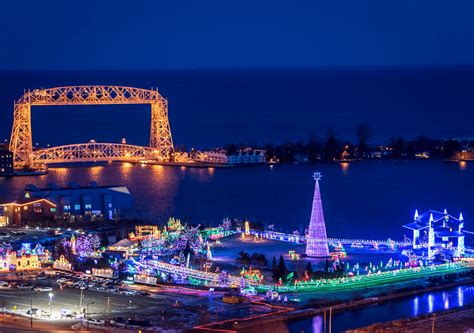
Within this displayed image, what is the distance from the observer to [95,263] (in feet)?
67.0

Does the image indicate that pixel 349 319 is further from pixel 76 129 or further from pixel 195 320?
pixel 76 129

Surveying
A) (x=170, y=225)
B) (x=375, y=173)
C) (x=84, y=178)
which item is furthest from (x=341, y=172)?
(x=170, y=225)

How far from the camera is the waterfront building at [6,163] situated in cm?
3394

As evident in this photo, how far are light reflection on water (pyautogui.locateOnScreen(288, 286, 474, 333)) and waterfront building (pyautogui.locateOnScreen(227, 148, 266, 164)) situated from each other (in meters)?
18.4

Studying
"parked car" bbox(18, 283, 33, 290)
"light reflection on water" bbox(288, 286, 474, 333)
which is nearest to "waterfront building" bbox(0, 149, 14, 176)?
"parked car" bbox(18, 283, 33, 290)

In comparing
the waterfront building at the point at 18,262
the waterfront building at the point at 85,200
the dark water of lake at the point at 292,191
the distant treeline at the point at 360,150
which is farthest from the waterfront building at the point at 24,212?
the distant treeline at the point at 360,150

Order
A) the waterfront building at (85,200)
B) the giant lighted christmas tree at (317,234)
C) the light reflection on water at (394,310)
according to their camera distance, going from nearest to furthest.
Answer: the light reflection on water at (394,310)
the giant lighted christmas tree at (317,234)
the waterfront building at (85,200)

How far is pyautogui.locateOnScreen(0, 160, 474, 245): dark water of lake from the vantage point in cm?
2639

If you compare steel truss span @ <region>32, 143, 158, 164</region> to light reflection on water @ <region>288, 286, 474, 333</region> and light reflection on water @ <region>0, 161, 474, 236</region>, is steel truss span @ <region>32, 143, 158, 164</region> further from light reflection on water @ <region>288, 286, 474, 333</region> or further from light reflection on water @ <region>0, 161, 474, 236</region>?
light reflection on water @ <region>288, 286, 474, 333</region>

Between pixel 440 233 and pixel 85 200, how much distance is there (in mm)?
7736

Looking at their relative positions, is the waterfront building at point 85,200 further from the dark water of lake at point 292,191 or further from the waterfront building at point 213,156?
the waterfront building at point 213,156

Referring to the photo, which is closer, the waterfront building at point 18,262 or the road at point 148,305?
the road at point 148,305

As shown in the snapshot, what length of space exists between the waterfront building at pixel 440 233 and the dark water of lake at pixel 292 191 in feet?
3.53

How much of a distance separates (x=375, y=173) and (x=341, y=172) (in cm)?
95
